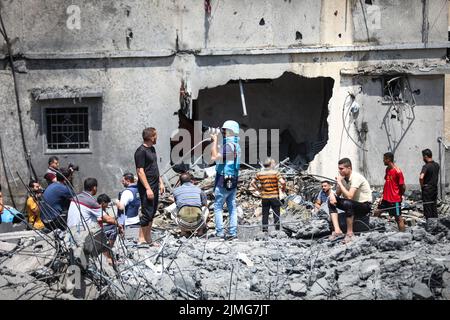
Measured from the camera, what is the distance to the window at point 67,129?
60.1 ft

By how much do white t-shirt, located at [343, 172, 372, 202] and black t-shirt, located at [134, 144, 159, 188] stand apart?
2.84 m

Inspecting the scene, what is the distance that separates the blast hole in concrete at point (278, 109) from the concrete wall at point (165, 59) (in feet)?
5.53

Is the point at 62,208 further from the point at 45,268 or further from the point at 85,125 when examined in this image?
the point at 85,125

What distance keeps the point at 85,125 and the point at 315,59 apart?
16.9 ft

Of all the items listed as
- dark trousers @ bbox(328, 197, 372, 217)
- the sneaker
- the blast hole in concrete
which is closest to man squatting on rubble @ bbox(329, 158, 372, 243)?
dark trousers @ bbox(328, 197, 372, 217)

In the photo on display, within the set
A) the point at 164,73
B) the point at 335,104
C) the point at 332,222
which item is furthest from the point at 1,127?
the point at 332,222

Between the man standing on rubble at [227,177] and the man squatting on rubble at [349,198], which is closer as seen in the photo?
the man squatting on rubble at [349,198]

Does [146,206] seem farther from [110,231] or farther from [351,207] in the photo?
[351,207]

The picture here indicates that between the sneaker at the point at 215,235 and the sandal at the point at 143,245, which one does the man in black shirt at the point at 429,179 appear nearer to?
the sneaker at the point at 215,235

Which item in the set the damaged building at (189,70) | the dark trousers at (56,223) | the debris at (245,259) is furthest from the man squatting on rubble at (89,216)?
the damaged building at (189,70)

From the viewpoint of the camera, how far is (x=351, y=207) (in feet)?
41.1

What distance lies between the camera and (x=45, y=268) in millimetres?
10773

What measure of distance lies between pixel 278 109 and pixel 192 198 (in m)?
7.13
